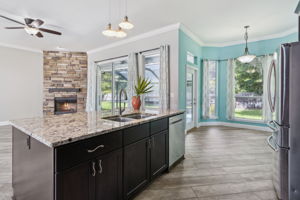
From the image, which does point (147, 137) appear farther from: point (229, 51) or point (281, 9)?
point (229, 51)

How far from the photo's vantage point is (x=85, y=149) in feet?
4.29

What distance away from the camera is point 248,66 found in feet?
18.0

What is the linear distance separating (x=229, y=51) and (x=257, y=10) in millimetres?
2320

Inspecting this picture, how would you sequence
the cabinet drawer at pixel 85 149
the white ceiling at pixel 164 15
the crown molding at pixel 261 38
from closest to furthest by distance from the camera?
the cabinet drawer at pixel 85 149 → the white ceiling at pixel 164 15 → the crown molding at pixel 261 38

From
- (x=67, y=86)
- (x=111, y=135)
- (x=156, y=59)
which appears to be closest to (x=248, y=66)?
(x=156, y=59)

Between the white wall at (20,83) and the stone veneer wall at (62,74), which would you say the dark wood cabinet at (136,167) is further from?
the white wall at (20,83)

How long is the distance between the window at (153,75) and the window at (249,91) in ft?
9.70

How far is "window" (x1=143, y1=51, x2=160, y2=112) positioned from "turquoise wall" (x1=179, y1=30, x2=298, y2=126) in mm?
788

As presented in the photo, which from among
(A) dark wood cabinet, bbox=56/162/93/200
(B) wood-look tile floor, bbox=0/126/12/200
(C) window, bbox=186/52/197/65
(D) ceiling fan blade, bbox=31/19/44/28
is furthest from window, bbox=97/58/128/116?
(A) dark wood cabinet, bbox=56/162/93/200

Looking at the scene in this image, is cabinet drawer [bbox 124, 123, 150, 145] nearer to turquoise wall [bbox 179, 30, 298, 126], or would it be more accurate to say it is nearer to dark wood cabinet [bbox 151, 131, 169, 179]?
dark wood cabinet [bbox 151, 131, 169, 179]

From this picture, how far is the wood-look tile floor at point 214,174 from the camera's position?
6.59 ft

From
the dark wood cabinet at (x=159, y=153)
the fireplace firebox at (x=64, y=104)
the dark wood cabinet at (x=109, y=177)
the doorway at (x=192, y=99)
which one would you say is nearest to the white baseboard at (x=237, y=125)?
the doorway at (x=192, y=99)

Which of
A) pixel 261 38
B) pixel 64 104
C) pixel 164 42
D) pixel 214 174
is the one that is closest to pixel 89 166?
pixel 214 174

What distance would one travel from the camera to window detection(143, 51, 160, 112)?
4830mm
